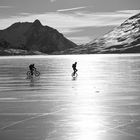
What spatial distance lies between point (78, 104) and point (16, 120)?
5481 mm

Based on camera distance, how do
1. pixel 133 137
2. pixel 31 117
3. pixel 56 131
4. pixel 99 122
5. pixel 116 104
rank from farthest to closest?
pixel 116 104 < pixel 31 117 < pixel 99 122 < pixel 56 131 < pixel 133 137

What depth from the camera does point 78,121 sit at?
48.6ft

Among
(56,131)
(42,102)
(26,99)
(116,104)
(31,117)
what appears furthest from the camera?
(26,99)

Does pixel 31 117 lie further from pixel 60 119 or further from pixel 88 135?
pixel 88 135

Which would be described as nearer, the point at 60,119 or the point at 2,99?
the point at 60,119

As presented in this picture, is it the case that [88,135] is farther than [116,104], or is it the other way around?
[116,104]

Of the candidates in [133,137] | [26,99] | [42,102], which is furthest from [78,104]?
[133,137]

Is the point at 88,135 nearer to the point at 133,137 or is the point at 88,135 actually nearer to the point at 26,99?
the point at 133,137

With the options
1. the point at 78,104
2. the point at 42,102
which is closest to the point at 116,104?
the point at 78,104

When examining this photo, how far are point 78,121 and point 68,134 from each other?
7.89 ft

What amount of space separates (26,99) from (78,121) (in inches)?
340

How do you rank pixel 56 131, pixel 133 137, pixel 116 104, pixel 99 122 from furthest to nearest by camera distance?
pixel 116 104
pixel 99 122
pixel 56 131
pixel 133 137

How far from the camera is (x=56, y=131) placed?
13.0 m

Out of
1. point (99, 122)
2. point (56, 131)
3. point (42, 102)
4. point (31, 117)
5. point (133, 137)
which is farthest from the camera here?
point (42, 102)
